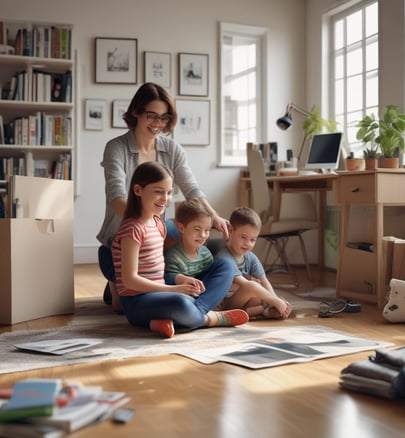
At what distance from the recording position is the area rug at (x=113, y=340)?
6.89 ft

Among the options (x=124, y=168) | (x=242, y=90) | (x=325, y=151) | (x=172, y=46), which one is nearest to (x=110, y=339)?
(x=124, y=168)

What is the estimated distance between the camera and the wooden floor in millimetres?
1430

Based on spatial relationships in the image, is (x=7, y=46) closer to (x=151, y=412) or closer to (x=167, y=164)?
(x=167, y=164)

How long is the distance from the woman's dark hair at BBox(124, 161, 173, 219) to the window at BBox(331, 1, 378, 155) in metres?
2.73

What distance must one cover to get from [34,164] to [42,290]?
8.45ft

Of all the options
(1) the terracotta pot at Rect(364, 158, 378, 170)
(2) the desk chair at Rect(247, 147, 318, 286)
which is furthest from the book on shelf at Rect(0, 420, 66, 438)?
(2) the desk chair at Rect(247, 147, 318, 286)

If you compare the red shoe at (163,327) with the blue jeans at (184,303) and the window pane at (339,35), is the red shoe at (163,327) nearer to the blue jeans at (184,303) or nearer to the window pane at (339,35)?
the blue jeans at (184,303)

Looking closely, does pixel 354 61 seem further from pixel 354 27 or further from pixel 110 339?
pixel 110 339

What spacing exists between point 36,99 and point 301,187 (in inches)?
87.0

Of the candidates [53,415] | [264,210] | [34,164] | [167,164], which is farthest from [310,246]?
[53,415]

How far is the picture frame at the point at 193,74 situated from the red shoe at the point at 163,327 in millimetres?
3490

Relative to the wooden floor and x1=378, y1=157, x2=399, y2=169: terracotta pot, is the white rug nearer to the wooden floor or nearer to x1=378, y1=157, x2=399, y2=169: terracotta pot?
the wooden floor

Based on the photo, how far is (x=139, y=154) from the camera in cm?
306

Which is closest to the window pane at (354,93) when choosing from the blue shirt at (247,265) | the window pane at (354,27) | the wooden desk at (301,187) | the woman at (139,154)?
the window pane at (354,27)
